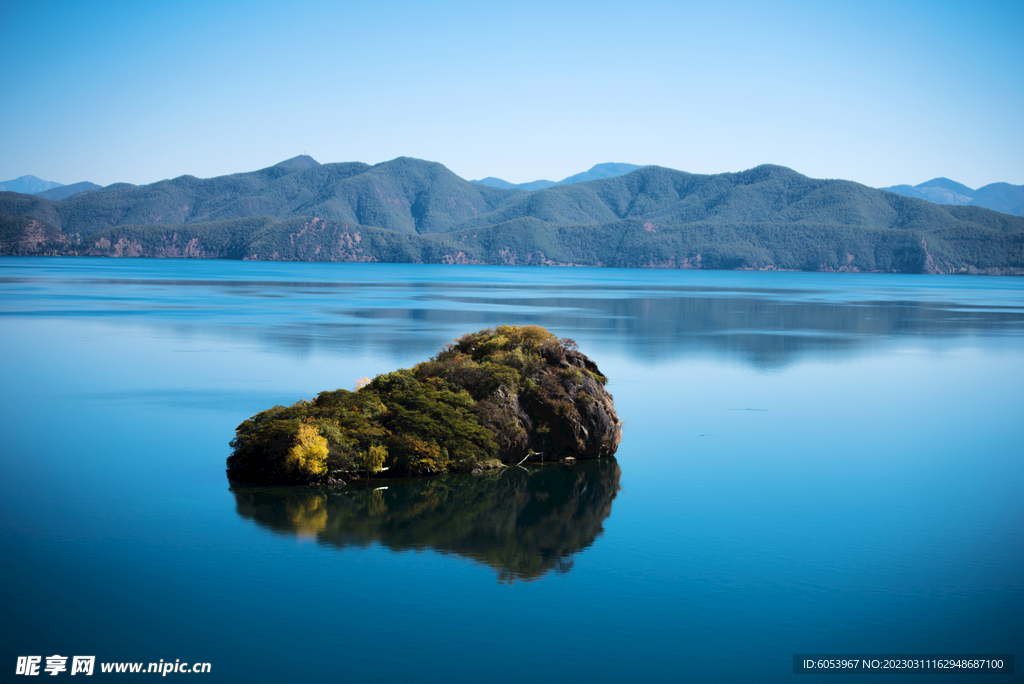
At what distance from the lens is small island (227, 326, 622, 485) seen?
52.4ft

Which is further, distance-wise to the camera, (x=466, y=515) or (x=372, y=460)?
(x=372, y=460)

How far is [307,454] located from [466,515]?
3.36 m

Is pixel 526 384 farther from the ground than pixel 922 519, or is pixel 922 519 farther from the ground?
pixel 526 384

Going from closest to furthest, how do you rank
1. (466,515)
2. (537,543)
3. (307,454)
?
1. (537,543)
2. (466,515)
3. (307,454)

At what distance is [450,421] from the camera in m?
17.3

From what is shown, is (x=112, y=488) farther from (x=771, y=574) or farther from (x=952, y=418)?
(x=952, y=418)

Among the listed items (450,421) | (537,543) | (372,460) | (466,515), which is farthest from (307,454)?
(537,543)

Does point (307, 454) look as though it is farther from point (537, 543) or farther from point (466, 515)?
point (537, 543)

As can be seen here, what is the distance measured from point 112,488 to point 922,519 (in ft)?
47.3

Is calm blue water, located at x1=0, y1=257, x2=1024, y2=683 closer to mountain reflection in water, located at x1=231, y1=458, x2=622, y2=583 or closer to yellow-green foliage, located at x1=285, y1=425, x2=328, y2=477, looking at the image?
mountain reflection in water, located at x1=231, y1=458, x2=622, y2=583

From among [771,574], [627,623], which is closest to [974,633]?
[771,574]

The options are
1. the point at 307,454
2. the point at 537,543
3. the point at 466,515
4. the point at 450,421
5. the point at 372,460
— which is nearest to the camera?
the point at 537,543

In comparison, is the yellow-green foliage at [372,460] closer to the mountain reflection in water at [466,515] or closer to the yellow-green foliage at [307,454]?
the mountain reflection in water at [466,515]

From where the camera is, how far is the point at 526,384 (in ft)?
62.0
